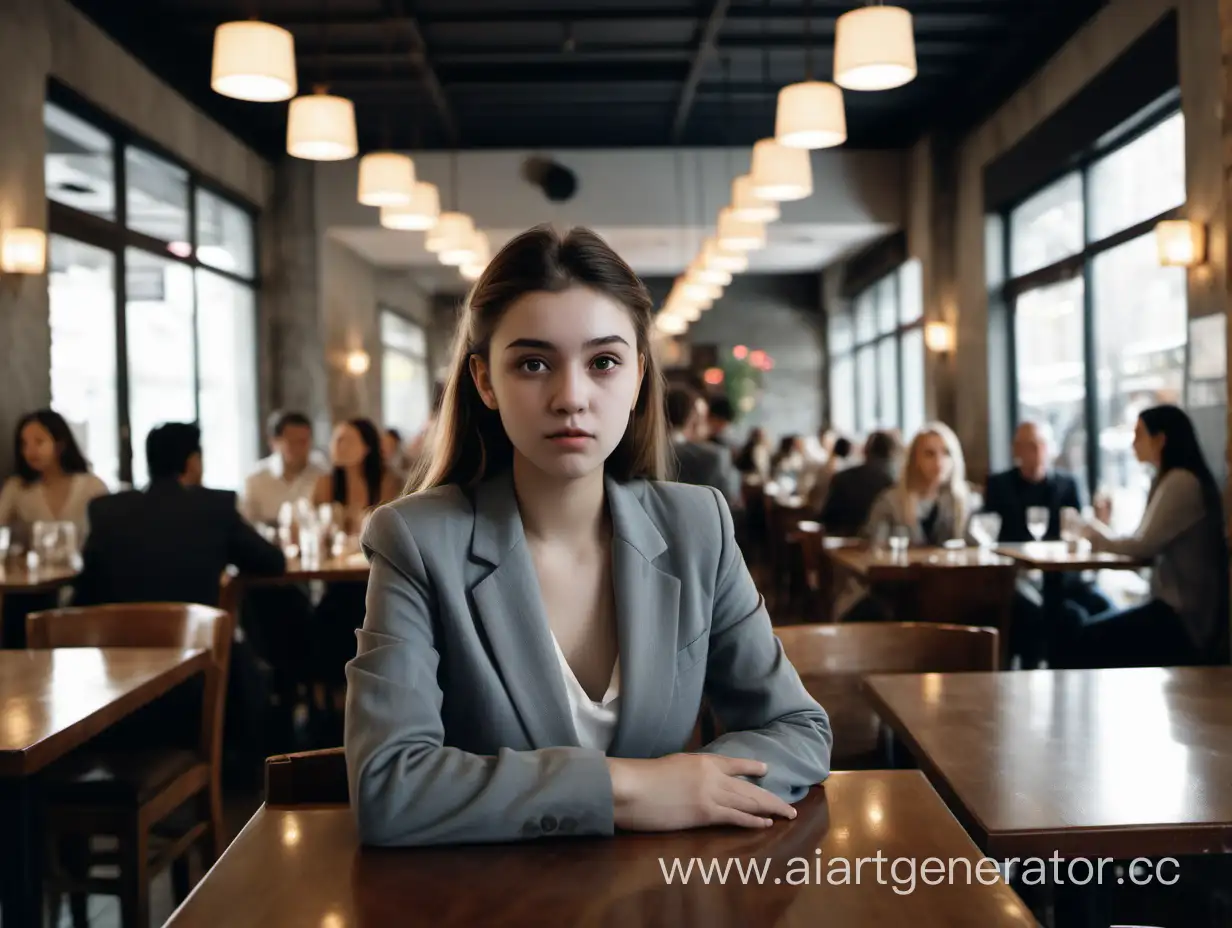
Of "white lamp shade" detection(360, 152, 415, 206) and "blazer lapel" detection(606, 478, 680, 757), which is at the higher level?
"white lamp shade" detection(360, 152, 415, 206)

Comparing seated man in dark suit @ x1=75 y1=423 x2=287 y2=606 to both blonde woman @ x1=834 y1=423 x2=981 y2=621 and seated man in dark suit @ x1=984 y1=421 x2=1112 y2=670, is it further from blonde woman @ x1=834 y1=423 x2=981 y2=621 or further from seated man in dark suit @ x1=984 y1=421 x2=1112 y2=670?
seated man in dark suit @ x1=984 y1=421 x2=1112 y2=670

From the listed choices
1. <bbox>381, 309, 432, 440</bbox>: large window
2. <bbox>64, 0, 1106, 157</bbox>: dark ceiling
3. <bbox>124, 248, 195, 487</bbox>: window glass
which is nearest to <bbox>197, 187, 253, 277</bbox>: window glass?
<bbox>124, 248, 195, 487</bbox>: window glass

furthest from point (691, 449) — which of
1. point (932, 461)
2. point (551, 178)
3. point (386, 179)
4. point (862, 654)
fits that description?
point (551, 178)

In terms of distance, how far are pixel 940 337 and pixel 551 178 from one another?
3.93 m

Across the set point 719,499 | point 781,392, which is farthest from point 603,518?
point 781,392

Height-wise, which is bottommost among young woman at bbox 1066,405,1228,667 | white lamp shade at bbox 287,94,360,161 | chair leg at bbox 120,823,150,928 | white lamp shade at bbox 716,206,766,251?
chair leg at bbox 120,823,150,928

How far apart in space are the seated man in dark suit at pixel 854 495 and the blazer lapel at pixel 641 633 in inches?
200

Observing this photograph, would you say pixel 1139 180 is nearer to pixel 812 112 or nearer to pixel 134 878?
pixel 812 112

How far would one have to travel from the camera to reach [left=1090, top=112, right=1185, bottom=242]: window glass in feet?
21.1

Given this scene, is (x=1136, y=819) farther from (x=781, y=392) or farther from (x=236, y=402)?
(x=781, y=392)

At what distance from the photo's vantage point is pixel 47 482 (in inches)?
220

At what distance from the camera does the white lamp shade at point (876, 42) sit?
13.1 feet

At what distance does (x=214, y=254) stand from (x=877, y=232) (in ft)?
21.0

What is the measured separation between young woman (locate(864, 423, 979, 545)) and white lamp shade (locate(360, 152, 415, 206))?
2791 millimetres
